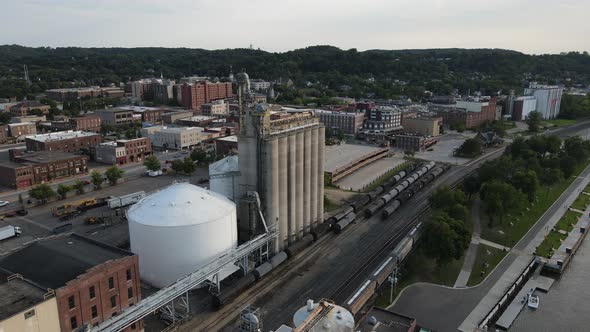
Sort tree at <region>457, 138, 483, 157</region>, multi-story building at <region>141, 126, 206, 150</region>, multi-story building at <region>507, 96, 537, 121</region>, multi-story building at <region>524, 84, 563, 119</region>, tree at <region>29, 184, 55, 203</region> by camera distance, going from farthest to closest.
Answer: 1. multi-story building at <region>524, 84, 563, 119</region>
2. multi-story building at <region>507, 96, 537, 121</region>
3. multi-story building at <region>141, 126, 206, 150</region>
4. tree at <region>457, 138, 483, 157</region>
5. tree at <region>29, 184, 55, 203</region>

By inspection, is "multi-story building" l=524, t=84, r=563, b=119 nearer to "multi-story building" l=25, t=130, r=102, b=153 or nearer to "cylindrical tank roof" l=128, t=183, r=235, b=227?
"multi-story building" l=25, t=130, r=102, b=153

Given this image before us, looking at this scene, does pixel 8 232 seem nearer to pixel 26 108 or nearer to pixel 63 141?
pixel 63 141

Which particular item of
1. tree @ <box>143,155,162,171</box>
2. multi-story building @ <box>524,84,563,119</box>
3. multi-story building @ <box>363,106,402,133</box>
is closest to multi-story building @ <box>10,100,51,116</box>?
tree @ <box>143,155,162,171</box>

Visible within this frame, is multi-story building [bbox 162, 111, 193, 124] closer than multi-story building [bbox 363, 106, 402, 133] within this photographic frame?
No

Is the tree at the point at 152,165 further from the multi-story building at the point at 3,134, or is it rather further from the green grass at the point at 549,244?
the green grass at the point at 549,244

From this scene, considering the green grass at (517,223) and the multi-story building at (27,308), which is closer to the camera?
the multi-story building at (27,308)

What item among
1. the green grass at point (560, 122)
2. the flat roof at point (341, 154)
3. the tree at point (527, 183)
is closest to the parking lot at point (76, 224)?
the flat roof at point (341, 154)

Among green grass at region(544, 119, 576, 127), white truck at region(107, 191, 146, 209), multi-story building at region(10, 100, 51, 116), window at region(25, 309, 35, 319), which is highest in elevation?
multi-story building at region(10, 100, 51, 116)

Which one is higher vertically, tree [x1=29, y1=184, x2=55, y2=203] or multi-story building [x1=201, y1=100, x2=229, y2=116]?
multi-story building [x1=201, y1=100, x2=229, y2=116]
